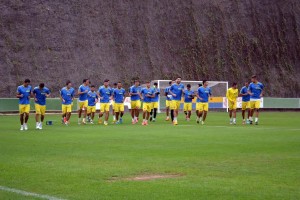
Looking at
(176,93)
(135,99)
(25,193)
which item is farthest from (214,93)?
(25,193)

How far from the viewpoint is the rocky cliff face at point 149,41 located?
188 ft

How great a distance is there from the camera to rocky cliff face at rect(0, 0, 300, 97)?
57.4 metres

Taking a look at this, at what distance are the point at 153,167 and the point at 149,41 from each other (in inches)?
2079

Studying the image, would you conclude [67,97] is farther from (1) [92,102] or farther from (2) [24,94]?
(2) [24,94]

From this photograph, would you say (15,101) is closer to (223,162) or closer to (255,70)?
(255,70)

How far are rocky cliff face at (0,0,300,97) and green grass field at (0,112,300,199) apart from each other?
38.1m

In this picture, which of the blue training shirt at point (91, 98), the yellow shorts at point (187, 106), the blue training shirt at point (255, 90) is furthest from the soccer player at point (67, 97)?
the blue training shirt at point (255, 90)

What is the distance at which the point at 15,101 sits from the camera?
5100cm

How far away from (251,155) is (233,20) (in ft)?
190

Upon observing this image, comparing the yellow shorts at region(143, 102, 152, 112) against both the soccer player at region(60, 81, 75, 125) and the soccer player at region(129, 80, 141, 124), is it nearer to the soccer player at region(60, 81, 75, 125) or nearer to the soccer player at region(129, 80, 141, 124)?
the soccer player at region(129, 80, 141, 124)

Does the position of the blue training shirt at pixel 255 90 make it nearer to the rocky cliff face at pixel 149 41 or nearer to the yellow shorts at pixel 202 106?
the yellow shorts at pixel 202 106

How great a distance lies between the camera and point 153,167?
42.0 ft

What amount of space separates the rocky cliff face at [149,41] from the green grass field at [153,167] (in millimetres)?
38119

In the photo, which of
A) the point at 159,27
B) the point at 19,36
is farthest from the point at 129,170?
the point at 159,27
